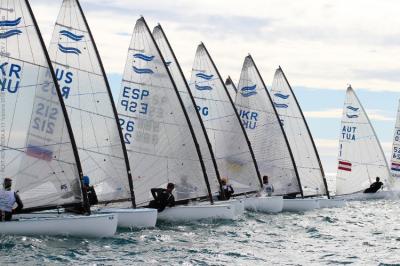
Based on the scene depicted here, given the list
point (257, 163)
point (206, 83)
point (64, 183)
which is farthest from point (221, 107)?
point (64, 183)

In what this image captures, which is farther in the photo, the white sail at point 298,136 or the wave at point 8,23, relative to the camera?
the white sail at point 298,136

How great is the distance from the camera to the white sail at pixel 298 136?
41.8 m

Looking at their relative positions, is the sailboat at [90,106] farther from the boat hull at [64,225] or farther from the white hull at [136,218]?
the boat hull at [64,225]

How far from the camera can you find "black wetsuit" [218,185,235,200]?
3193cm

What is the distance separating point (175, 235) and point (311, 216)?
475 inches

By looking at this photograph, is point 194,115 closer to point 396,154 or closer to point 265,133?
point 265,133

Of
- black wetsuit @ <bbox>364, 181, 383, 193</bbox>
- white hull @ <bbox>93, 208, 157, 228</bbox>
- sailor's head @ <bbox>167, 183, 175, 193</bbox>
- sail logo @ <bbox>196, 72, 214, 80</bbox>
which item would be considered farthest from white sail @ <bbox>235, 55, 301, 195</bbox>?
white hull @ <bbox>93, 208, 157, 228</bbox>

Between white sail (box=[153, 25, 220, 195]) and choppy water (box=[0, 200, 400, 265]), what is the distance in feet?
7.52

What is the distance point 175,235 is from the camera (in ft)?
79.9

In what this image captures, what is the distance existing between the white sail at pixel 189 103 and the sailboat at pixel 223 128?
2732mm

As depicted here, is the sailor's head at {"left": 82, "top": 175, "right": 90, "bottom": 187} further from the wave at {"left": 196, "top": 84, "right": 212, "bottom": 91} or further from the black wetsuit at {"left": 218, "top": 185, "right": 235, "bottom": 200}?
the wave at {"left": 196, "top": 84, "right": 212, "bottom": 91}

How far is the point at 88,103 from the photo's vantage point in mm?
26453

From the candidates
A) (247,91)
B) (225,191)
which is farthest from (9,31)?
(247,91)

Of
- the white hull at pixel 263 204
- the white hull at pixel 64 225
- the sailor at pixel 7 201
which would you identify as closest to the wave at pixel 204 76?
the white hull at pixel 263 204
